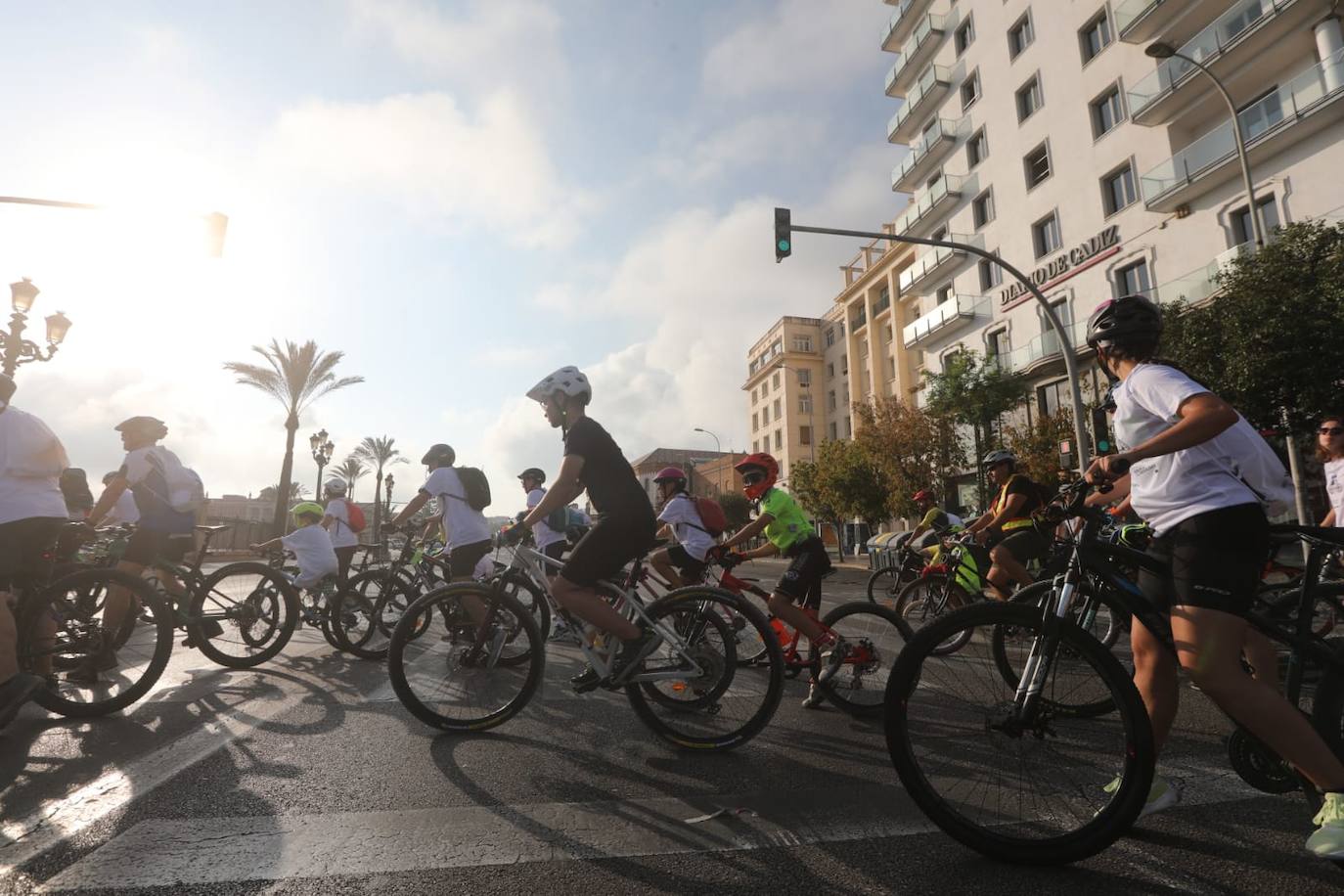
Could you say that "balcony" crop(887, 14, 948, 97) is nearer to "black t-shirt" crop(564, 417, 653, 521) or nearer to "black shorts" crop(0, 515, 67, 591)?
"black t-shirt" crop(564, 417, 653, 521)

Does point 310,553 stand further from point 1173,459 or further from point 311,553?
point 1173,459

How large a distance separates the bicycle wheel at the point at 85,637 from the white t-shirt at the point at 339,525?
3390mm

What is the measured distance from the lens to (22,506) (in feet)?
12.9

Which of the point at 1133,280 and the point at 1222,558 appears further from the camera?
the point at 1133,280

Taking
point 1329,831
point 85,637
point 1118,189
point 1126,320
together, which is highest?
point 1118,189

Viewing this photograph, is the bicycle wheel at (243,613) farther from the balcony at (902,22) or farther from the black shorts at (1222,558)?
the balcony at (902,22)

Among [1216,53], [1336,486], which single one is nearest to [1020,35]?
[1216,53]

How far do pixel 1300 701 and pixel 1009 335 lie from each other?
1071 inches

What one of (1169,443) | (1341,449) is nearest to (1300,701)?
(1169,443)

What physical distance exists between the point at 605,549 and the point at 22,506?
329 centimetres

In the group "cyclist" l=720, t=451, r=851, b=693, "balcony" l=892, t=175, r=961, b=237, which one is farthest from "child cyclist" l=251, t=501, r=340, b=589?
"balcony" l=892, t=175, r=961, b=237

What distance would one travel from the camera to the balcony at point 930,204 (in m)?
29.8

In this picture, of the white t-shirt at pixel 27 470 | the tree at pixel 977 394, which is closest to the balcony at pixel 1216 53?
the tree at pixel 977 394

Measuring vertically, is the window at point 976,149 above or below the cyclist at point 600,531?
above
